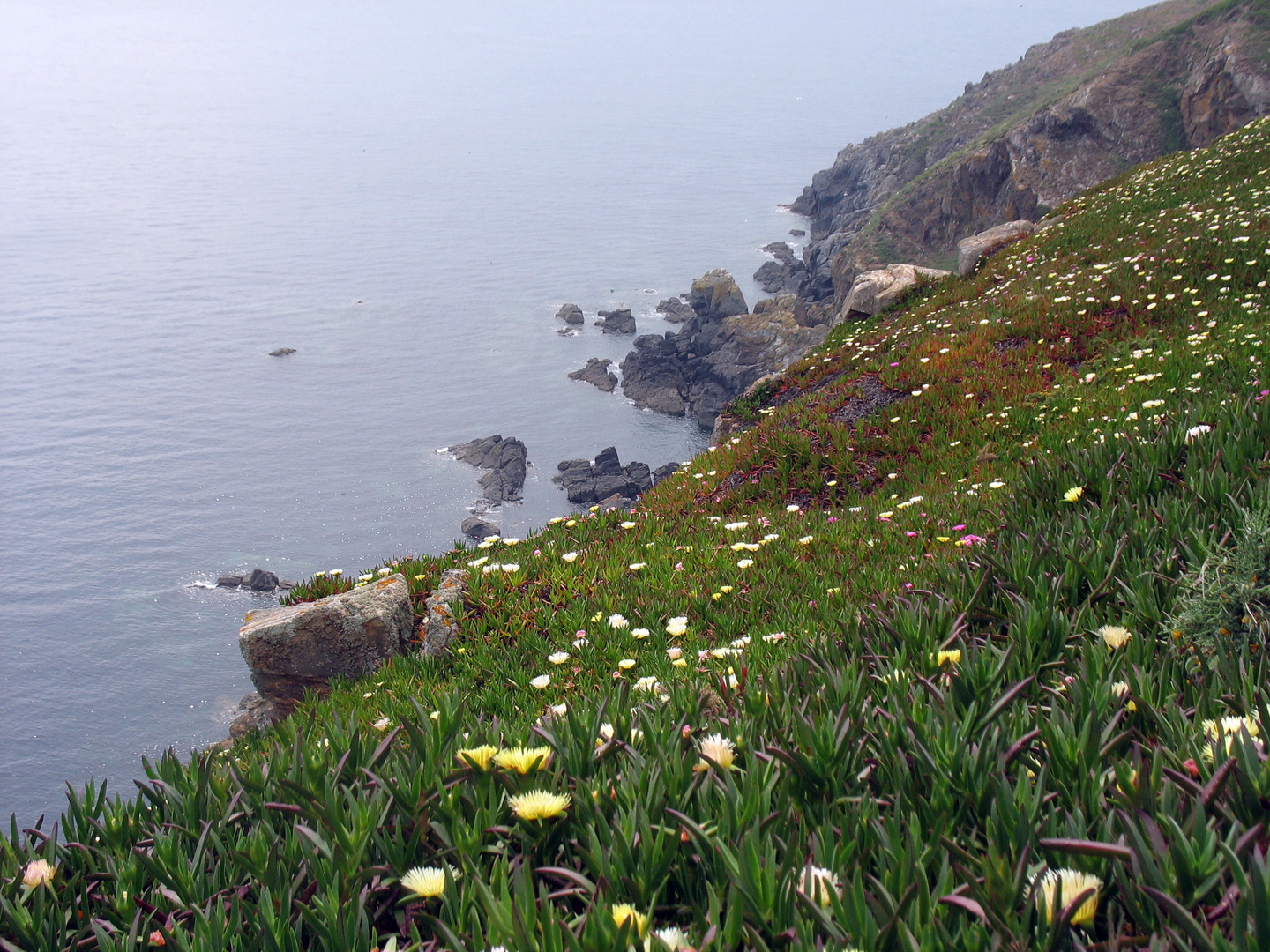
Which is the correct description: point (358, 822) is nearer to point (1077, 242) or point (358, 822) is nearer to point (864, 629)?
point (864, 629)

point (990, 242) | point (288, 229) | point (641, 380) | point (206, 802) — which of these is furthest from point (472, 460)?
point (288, 229)

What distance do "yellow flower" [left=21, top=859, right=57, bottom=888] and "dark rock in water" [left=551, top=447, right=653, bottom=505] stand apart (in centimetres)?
6300

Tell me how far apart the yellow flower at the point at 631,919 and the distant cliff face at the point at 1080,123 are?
72.1 m

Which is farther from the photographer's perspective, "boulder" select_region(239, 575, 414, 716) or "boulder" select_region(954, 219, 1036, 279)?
"boulder" select_region(954, 219, 1036, 279)

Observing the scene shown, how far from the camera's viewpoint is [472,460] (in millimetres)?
80938

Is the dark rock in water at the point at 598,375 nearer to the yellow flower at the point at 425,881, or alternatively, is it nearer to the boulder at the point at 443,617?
the boulder at the point at 443,617

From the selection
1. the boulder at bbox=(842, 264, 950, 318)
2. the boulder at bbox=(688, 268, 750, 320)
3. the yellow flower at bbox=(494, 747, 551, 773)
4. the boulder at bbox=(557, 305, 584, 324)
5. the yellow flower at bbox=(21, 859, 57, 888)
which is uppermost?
the boulder at bbox=(557, 305, 584, 324)

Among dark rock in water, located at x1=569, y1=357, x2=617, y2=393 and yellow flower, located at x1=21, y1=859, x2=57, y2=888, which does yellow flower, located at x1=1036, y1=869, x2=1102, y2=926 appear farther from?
dark rock in water, located at x1=569, y1=357, x2=617, y2=393

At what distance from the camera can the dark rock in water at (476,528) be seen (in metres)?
65.1

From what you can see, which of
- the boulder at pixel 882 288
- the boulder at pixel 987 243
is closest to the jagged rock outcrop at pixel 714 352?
the boulder at pixel 987 243

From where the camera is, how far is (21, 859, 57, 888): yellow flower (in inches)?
80.4

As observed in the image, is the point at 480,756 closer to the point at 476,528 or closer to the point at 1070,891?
the point at 1070,891

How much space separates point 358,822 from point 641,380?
87522mm

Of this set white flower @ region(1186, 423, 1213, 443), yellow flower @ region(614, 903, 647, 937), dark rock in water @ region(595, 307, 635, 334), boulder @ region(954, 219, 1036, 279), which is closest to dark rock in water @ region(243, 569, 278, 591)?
dark rock in water @ region(595, 307, 635, 334)
